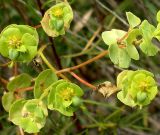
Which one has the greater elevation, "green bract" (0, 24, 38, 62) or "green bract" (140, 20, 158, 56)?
"green bract" (140, 20, 158, 56)

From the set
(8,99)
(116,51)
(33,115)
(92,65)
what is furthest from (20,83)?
(92,65)

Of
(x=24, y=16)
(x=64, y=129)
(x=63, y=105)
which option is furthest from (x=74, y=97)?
(x=24, y=16)

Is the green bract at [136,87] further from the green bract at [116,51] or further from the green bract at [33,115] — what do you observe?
the green bract at [33,115]

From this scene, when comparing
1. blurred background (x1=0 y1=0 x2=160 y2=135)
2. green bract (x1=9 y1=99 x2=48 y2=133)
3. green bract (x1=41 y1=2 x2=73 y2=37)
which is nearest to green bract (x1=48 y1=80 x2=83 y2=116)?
green bract (x1=9 y1=99 x2=48 y2=133)

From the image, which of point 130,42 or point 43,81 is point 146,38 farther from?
point 43,81

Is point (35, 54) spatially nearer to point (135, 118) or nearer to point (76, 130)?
point (76, 130)

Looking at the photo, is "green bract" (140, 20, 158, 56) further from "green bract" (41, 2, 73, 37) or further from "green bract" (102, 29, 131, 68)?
"green bract" (41, 2, 73, 37)

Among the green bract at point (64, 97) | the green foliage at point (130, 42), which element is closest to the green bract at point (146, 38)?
the green foliage at point (130, 42)
